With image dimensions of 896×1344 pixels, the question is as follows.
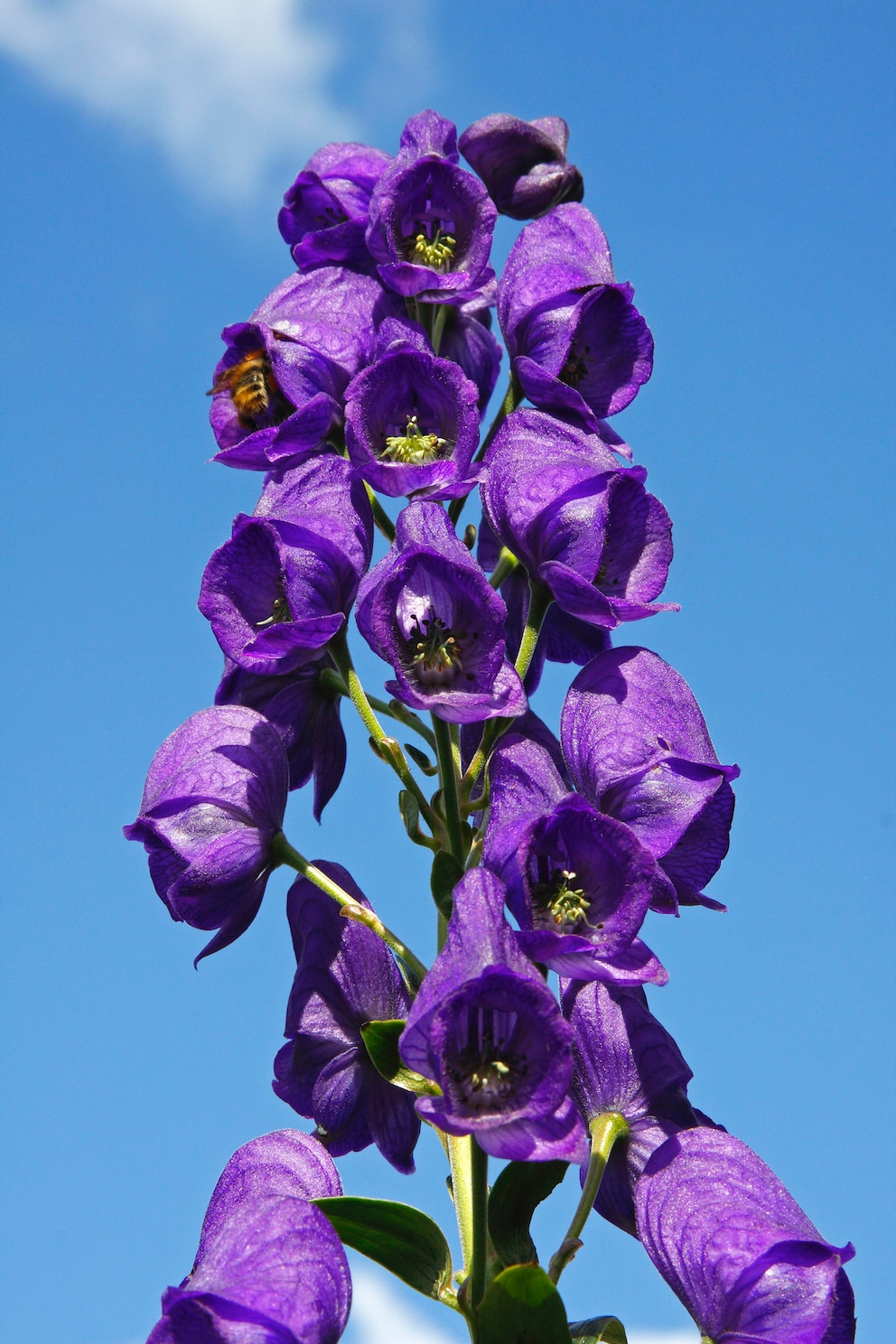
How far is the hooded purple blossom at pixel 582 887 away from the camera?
1839 millimetres

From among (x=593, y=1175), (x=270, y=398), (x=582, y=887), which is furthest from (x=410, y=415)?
(x=593, y=1175)

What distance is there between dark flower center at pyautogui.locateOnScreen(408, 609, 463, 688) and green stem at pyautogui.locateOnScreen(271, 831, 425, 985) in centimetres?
42

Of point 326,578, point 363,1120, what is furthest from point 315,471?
point 363,1120

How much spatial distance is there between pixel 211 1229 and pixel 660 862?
2.62ft

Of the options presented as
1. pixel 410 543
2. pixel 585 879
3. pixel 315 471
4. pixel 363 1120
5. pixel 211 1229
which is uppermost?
pixel 315 471

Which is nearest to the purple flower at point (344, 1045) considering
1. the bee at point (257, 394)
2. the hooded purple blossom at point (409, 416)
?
the hooded purple blossom at point (409, 416)

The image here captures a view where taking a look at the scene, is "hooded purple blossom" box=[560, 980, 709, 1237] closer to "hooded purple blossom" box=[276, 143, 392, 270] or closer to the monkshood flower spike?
the monkshood flower spike

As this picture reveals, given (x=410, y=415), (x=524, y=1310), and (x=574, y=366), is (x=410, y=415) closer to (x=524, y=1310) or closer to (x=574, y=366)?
(x=574, y=366)

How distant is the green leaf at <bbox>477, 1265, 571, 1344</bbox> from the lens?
1.78 m

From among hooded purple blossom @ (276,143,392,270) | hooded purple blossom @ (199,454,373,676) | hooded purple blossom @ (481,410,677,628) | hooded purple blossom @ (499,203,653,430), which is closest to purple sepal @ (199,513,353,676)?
hooded purple blossom @ (199,454,373,676)

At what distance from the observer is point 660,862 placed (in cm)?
210

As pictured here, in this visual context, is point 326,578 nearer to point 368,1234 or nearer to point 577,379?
point 577,379

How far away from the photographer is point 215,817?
224cm

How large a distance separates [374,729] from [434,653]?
1.01 feet
